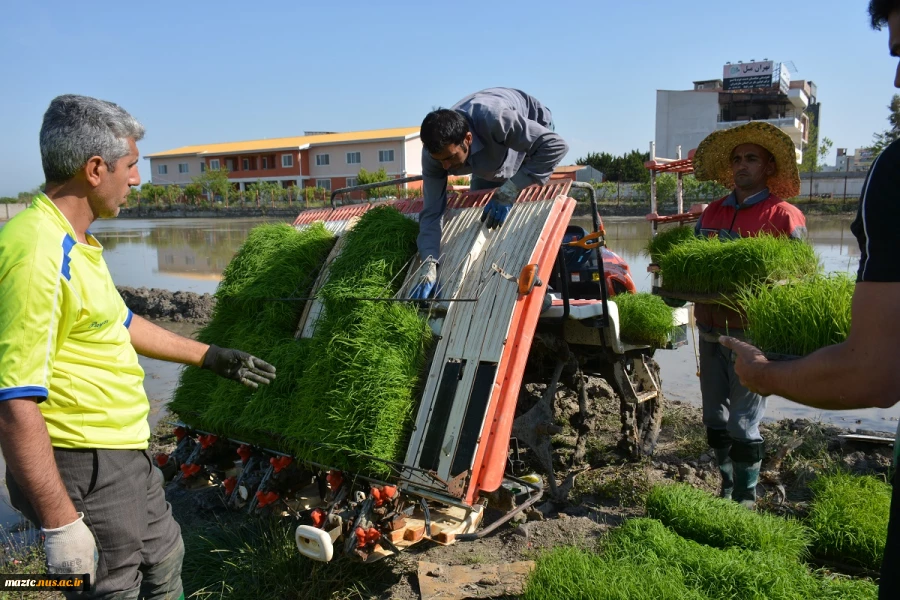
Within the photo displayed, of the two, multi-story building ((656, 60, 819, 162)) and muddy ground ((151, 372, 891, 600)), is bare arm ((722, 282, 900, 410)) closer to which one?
muddy ground ((151, 372, 891, 600))

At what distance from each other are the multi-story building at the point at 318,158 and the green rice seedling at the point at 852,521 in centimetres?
5333

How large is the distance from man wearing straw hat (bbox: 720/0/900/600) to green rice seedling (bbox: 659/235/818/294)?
72.5 inches

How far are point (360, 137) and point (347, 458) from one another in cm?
5965

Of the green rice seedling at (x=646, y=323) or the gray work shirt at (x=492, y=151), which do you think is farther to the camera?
the green rice seedling at (x=646, y=323)

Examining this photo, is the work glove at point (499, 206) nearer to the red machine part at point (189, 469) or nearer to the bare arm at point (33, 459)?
the red machine part at point (189, 469)

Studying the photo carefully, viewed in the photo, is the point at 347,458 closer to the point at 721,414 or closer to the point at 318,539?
the point at 318,539

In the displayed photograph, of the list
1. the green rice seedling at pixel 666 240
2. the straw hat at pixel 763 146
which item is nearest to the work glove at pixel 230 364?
the green rice seedling at pixel 666 240

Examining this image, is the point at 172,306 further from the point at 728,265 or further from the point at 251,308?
the point at 728,265

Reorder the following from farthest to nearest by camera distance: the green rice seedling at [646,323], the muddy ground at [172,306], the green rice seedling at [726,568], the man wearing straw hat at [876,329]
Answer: the muddy ground at [172,306] → the green rice seedling at [646,323] → the green rice seedling at [726,568] → the man wearing straw hat at [876,329]

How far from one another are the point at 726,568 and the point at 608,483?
159 cm

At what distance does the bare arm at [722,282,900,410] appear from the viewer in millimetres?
1490

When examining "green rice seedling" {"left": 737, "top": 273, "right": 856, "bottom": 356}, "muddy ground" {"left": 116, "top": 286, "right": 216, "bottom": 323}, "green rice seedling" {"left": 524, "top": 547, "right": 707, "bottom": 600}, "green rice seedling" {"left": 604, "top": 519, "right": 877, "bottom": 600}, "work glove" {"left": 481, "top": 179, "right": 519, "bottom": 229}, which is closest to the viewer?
"green rice seedling" {"left": 737, "top": 273, "right": 856, "bottom": 356}

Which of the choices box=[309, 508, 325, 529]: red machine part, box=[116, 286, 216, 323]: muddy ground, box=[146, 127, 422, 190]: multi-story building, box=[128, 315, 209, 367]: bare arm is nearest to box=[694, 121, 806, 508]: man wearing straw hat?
box=[309, 508, 325, 529]: red machine part

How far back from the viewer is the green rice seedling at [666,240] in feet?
14.8
